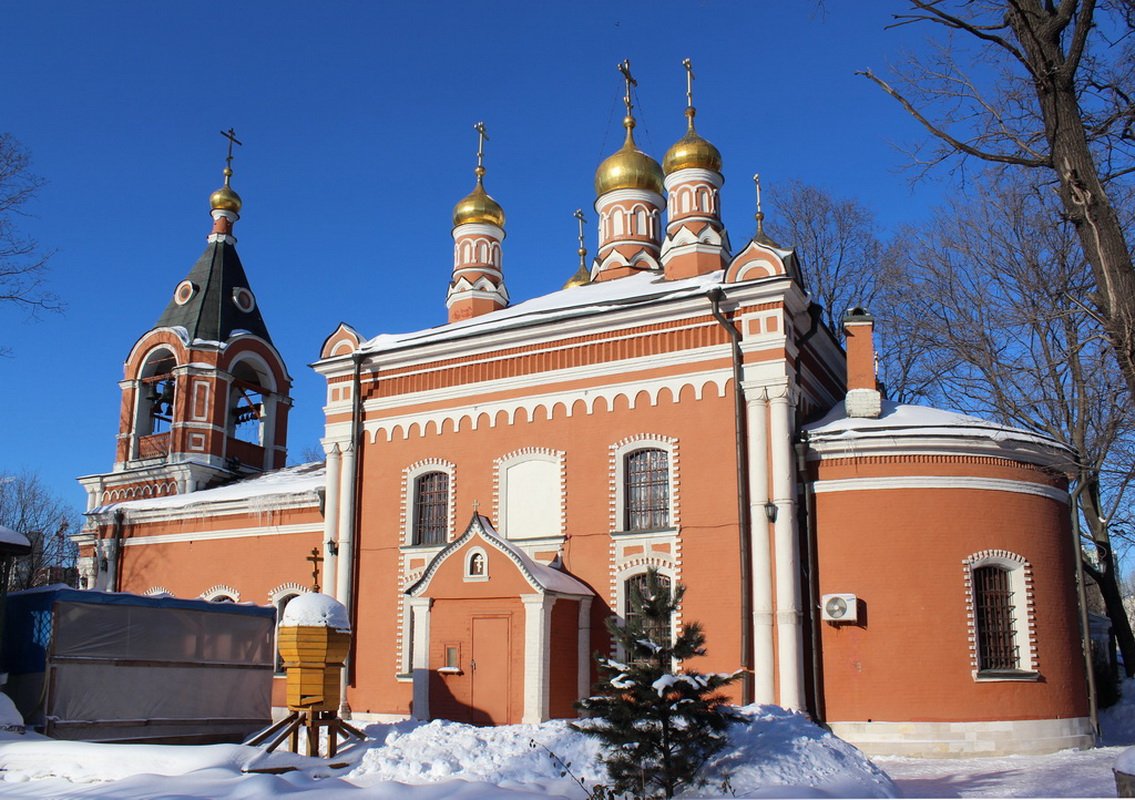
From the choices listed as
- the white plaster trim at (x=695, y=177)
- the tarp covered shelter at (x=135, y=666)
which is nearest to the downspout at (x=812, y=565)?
the tarp covered shelter at (x=135, y=666)

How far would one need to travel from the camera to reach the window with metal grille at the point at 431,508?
58.5 ft

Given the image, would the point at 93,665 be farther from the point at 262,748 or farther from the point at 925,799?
the point at 925,799

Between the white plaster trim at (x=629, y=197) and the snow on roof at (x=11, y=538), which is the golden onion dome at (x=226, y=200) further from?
the snow on roof at (x=11, y=538)

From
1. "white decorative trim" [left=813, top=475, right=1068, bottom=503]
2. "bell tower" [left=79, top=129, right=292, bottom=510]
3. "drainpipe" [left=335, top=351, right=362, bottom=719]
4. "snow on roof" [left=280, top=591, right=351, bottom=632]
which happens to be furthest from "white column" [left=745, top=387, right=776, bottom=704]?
"bell tower" [left=79, top=129, right=292, bottom=510]

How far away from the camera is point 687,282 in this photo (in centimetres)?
1762

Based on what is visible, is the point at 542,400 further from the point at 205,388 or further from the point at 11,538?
the point at 205,388

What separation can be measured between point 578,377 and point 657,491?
230 centimetres

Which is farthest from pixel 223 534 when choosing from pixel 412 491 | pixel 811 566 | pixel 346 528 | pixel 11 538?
pixel 811 566

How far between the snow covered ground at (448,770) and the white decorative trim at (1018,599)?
3.21 m

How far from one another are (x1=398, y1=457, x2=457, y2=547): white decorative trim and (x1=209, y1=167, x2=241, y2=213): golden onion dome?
11544mm

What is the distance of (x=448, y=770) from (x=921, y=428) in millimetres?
8543

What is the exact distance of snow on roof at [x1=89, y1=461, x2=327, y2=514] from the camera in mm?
20297

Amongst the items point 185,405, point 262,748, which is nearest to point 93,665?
point 262,748

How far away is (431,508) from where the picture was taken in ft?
59.2
